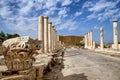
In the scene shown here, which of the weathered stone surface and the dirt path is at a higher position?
the weathered stone surface

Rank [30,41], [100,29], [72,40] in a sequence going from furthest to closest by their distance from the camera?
[72,40], [100,29], [30,41]

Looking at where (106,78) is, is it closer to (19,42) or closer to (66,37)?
(19,42)

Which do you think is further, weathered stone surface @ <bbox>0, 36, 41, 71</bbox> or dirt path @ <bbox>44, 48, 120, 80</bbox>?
dirt path @ <bbox>44, 48, 120, 80</bbox>

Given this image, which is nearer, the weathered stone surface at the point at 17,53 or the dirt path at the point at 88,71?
the weathered stone surface at the point at 17,53

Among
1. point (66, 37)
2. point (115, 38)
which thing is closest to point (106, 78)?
point (115, 38)

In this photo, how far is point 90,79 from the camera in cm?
1038

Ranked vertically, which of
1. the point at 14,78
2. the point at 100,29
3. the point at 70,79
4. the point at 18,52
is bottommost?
the point at 70,79

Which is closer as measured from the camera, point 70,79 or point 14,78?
point 14,78

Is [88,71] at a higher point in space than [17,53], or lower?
lower

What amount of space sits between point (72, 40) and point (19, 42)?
167 metres

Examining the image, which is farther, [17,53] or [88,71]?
[88,71]

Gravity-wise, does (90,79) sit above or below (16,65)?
below

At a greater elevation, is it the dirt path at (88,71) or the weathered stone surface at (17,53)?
the weathered stone surface at (17,53)

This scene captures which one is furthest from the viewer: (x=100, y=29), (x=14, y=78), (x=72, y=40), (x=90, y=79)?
(x=72, y=40)
